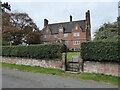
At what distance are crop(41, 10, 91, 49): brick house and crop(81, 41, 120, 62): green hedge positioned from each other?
103ft

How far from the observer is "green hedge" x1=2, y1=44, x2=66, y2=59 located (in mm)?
13226

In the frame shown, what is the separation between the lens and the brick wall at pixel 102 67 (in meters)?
10.0

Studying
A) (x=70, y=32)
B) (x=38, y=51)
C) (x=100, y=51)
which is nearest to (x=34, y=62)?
(x=38, y=51)

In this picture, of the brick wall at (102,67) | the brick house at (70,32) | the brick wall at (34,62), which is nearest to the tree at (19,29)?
the brick house at (70,32)

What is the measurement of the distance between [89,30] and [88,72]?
35.4 m

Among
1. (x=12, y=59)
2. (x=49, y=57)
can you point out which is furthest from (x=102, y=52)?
(x=12, y=59)

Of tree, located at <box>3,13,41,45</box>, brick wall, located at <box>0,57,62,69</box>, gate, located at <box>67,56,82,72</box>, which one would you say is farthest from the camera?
tree, located at <box>3,13,41,45</box>

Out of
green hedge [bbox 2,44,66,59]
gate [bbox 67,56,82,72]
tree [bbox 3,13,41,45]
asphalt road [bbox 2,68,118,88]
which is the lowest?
asphalt road [bbox 2,68,118,88]

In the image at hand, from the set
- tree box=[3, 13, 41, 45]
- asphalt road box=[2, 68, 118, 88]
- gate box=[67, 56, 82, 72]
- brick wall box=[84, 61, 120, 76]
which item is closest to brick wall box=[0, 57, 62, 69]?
gate box=[67, 56, 82, 72]

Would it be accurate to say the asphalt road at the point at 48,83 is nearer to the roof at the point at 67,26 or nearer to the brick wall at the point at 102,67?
the brick wall at the point at 102,67

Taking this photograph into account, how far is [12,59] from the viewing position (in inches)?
685

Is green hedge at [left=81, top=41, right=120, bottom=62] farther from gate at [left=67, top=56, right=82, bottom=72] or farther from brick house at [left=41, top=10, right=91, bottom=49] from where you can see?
brick house at [left=41, top=10, right=91, bottom=49]

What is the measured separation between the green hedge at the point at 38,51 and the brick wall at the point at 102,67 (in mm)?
3123

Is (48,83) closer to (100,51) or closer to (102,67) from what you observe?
(102,67)
